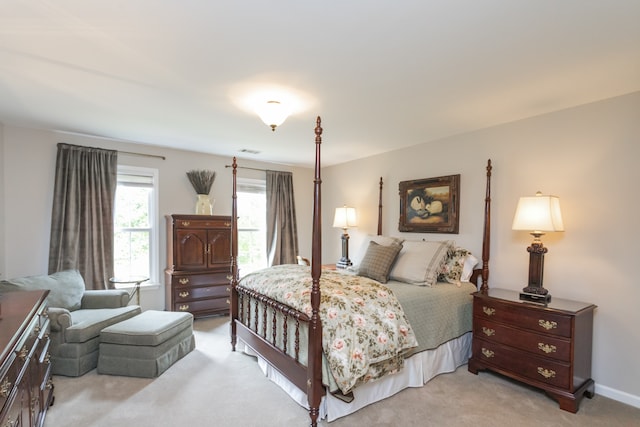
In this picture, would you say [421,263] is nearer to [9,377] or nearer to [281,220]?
[281,220]

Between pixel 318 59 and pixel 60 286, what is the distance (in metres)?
3.13

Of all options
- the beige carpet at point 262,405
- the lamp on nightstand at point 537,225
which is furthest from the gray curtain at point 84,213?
the lamp on nightstand at point 537,225

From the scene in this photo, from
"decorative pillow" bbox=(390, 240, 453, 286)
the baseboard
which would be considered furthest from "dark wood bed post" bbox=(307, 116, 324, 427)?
the baseboard

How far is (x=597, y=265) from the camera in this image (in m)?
2.57

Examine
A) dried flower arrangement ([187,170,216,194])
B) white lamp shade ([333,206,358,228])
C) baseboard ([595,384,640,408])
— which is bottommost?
baseboard ([595,384,640,408])

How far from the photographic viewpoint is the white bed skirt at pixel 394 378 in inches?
85.8

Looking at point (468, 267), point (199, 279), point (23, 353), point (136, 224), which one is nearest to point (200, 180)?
point (136, 224)

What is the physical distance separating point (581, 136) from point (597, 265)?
1056mm

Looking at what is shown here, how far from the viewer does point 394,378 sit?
2484 mm

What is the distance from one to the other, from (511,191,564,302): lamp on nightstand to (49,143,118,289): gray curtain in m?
4.35

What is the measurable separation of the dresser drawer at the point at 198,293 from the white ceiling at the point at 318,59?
209cm

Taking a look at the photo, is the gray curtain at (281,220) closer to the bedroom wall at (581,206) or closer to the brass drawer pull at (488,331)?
the bedroom wall at (581,206)

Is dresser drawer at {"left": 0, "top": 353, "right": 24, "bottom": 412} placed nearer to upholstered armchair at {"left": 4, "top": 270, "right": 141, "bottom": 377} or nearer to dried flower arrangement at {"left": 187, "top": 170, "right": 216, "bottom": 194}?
upholstered armchair at {"left": 4, "top": 270, "right": 141, "bottom": 377}

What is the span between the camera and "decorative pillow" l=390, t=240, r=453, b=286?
9.98 ft
